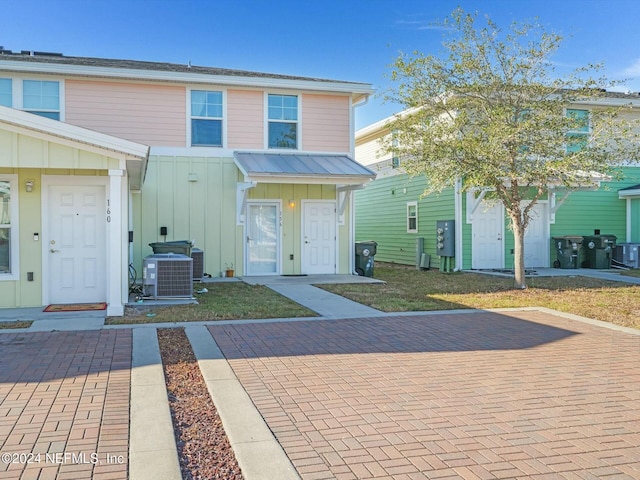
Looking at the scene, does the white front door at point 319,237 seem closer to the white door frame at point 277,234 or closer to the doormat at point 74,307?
the white door frame at point 277,234

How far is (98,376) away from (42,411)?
108 cm

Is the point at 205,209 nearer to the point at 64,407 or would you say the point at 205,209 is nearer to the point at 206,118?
the point at 206,118

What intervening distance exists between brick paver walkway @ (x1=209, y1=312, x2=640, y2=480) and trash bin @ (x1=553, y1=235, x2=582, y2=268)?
34.7 feet

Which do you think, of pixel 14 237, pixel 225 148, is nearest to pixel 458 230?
pixel 225 148

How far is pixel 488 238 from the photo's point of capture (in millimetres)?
18141

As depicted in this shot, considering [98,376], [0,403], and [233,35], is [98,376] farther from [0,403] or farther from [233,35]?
[233,35]

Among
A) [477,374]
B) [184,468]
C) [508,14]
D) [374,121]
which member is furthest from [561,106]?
[184,468]

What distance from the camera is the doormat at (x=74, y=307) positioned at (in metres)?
9.70

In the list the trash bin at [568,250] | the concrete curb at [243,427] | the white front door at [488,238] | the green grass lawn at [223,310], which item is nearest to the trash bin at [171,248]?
the green grass lawn at [223,310]

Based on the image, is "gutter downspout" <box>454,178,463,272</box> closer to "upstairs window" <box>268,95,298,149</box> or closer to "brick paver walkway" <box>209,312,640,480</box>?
"upstairs window" <box>268,95,298,149</box>

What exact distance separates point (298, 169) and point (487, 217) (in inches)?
278

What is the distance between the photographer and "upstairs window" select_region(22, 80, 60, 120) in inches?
557

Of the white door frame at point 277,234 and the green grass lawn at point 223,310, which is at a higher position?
the white door frame at point 277,234

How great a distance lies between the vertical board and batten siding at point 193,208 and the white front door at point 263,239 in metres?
0.37
